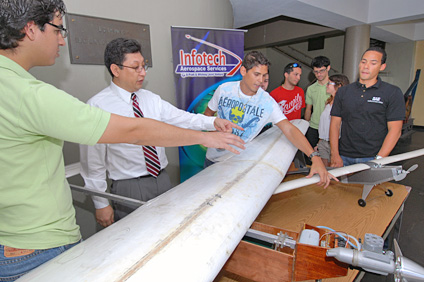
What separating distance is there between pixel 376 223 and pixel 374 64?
48.1 inches

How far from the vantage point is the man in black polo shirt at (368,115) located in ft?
6.34

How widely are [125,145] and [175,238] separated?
36.1 inches

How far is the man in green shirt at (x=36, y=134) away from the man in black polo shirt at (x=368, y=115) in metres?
1.80

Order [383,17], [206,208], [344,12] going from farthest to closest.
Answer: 1. [383,17]
2. [344,12]
3. [206,208]

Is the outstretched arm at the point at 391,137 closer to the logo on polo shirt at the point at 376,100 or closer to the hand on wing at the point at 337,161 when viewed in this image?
the logo on polo shirt at the point at 376,100

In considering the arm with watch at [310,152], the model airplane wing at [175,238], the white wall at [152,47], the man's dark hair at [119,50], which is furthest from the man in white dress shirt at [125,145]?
the white wall at [152,47]

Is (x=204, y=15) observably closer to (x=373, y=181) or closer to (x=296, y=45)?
(x=373, y=181)

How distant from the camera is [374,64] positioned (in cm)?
196

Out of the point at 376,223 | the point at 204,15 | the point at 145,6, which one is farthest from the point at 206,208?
the point at 204,15

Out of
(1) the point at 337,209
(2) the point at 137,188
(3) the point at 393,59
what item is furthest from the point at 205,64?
(3) the point at 393,59

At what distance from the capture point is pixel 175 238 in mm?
798

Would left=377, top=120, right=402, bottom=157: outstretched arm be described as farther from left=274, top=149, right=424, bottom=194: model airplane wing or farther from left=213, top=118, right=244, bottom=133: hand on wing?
left=213, top=118, right=244, bottom=133: hand on wing

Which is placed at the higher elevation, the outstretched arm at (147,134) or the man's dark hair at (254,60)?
the man's dark hair at (254,60)

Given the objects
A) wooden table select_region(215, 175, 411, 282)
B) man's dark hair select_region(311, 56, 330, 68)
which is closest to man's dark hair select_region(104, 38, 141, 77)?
wooden table select_region(215, 175, 411, 282)
